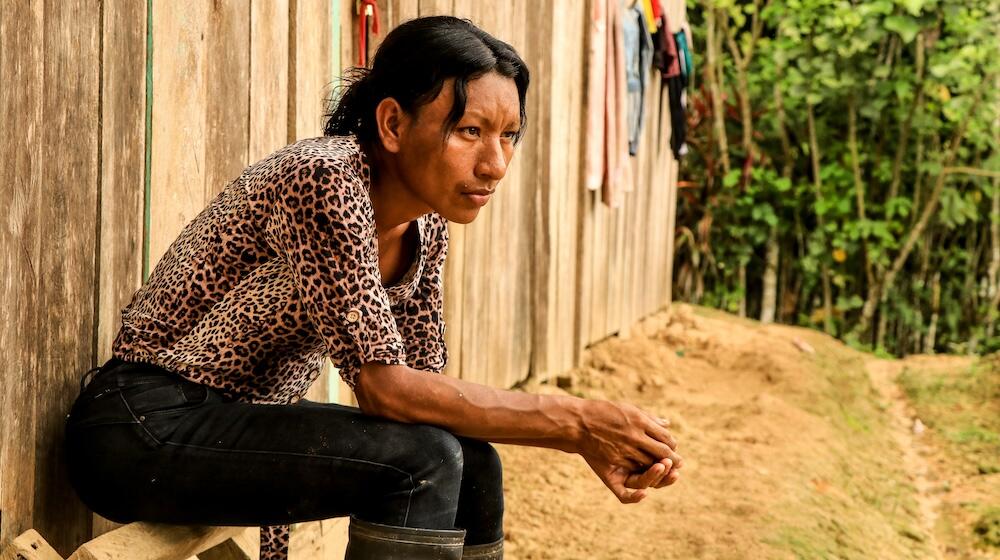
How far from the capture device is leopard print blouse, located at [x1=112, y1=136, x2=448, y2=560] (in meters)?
2.04

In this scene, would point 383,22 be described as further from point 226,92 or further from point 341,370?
point 341,370

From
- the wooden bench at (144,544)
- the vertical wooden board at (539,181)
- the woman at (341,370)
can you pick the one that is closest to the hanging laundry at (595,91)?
the vertical wooden board at (539,181)

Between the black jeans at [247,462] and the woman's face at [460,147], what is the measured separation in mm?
494

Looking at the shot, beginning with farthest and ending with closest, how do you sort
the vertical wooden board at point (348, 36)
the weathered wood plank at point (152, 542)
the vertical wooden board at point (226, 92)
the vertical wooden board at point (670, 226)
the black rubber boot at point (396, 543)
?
the vertical wooden board at point (670, 226), the vertical wooden board at point (348, 36), the vertical wooden board at point (226, 92), the black rubber boot at point (396, 543), the weathered wood plank at point (152, 542)

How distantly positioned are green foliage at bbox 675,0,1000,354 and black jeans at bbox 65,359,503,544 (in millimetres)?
7547

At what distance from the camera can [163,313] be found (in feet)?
7.21

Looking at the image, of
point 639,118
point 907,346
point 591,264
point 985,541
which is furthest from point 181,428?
point 907,346

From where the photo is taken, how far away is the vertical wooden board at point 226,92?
8.82 feet

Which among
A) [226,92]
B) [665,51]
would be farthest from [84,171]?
[665,51]

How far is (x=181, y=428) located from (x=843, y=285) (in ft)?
27.5

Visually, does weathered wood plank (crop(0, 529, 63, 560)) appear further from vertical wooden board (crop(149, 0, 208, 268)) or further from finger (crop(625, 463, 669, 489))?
finger (crop(625, 463, 669, 489))

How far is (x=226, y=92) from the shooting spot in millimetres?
2750

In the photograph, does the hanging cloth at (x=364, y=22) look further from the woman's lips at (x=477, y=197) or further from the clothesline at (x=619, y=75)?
the clothesline at (x=619, y=75)

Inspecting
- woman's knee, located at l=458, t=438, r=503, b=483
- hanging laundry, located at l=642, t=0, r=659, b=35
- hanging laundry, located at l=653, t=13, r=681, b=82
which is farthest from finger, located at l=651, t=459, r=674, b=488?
hanging laundry, located at l=653, t=13, r=681, b=82
